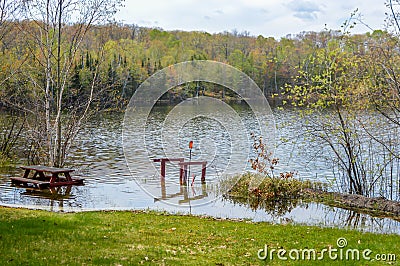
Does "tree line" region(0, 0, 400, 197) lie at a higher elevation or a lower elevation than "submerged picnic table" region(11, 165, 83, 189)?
higher

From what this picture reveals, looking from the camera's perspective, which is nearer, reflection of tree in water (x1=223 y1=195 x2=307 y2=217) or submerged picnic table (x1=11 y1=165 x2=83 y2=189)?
reflection of tree in water (x1=223 y1=195 x2=307 y2=217)

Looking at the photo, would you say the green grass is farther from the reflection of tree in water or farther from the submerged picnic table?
the submerged picnic table

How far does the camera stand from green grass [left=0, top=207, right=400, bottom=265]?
684 centimetres

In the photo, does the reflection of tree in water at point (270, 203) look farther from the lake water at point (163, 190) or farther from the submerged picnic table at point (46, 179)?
the submerged picnic table at point (46, 179)

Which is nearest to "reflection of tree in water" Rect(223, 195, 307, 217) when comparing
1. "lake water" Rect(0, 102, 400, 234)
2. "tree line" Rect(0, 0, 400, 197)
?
"lake water" Rect(0, 102, 400, 234)

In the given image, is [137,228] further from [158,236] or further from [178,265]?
[178,265]

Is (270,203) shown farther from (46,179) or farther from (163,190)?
(46,179)

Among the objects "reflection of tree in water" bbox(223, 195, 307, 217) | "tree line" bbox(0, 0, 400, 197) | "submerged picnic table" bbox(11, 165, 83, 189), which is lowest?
"reflection of tree in water" bbox(223, 195, 307, 217)

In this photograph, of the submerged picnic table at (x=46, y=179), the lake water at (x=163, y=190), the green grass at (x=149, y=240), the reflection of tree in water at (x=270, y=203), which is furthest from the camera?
the submerged picnic table at (x=46, y=179)

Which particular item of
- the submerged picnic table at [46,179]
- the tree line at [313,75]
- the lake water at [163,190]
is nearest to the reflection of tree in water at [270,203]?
the lake water at [163,190]

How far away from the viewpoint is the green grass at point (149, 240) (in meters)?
6.84

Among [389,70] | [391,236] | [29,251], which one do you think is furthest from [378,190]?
[29,251]

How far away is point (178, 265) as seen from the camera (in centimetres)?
663

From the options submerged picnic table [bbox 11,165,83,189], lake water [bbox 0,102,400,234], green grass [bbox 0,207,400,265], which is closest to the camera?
green grass [bbox 0,207,400,265]
